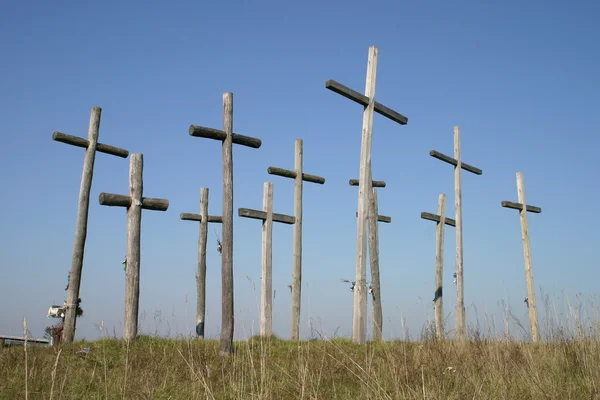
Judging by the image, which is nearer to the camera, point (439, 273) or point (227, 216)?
point (227, 216)

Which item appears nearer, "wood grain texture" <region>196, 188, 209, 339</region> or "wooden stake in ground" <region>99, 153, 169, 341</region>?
"wooden stake in ground" <region>99, 153, 169, 341</region>

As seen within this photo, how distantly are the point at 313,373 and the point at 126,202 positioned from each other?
5243mm

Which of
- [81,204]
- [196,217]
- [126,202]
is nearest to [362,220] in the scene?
[126,202]

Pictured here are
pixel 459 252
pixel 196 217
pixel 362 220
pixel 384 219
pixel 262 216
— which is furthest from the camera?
pixel 196 217

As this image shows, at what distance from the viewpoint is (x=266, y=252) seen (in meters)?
14.8

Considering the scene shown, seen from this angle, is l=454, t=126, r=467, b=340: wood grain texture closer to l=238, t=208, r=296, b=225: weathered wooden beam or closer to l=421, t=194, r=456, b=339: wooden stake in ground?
l=421, t=194, r=456, b=339: wooden stake in ground

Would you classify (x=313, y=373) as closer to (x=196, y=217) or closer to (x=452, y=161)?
(x=452, y=161)

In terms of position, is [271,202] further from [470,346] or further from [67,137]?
[470,346]

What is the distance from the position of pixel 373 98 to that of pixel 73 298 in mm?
7250

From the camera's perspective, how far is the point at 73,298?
12477 mm

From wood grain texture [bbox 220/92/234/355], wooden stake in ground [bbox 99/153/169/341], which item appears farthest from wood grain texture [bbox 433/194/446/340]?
wooden stake in ground [bbox 99/153/169/341]

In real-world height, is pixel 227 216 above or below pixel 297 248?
below

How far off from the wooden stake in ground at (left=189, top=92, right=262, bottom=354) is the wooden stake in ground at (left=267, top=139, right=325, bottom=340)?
3.90 metres

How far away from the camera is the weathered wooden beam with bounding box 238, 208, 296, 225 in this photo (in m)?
14.4
